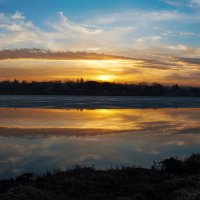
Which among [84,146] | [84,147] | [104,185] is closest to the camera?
[104,185]

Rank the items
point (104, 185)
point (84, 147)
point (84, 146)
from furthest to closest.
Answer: point (84, 146)
point (84, 147)
point (104, 185)

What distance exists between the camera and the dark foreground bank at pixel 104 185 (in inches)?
279

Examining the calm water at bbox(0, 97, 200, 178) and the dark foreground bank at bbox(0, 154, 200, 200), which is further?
the calm water at bbox(0, 97, 200, 178)

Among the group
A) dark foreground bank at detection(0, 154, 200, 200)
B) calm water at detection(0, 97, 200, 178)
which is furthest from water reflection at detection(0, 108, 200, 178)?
dark foreground bank at detection(0, 154, 200, 200)

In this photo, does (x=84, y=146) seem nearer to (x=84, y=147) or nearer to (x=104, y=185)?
(x=84, y=147)

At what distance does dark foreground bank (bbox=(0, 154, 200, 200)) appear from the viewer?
708 centimetres

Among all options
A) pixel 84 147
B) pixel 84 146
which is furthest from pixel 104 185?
pixel 84 146

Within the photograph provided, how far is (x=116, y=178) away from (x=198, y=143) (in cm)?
665

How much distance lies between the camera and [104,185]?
831 centimetres

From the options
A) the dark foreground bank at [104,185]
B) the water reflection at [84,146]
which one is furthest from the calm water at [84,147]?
the dark foreground bank at [104,185]

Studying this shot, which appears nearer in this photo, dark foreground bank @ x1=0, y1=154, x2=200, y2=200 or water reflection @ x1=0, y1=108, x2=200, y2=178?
dark foreground bank @ x1=0, y1=154, x2=200, y2=200

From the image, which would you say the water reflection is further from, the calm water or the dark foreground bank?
the dark foreground bank

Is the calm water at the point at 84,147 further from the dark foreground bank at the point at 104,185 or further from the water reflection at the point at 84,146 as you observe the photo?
the dark foreground bank at the point at 104,185

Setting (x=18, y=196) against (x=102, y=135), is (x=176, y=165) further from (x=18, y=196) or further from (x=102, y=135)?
(x=102, y=135)
